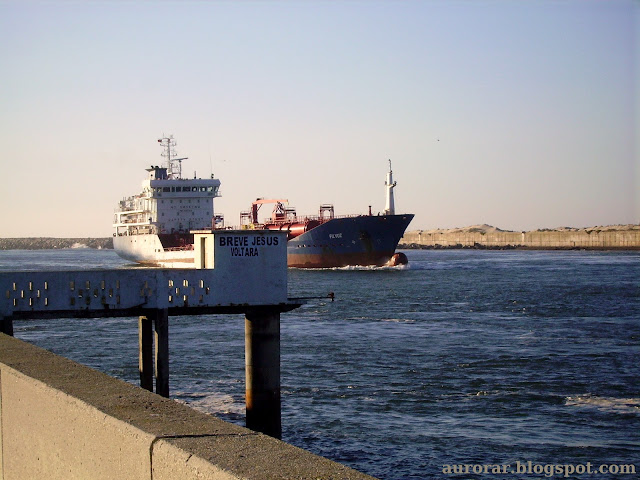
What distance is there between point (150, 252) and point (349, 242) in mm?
20968

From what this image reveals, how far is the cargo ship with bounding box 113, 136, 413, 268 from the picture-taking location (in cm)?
7450

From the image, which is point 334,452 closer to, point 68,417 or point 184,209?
point 68,417

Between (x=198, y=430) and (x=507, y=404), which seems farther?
(x=507, y=404)

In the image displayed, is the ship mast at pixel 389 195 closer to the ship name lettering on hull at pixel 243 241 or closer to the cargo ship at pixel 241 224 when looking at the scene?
the cargo ship at pixel 241 224

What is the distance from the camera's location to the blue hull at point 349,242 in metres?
73.8

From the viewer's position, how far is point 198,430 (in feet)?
11.6

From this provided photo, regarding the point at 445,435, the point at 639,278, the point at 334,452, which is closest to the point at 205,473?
the point at 334,452

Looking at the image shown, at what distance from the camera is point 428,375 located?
867 inches

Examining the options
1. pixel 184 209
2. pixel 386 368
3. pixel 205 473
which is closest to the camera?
pixel 205 473

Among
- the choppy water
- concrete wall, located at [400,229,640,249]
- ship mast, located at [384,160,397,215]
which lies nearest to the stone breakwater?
concrete wall, located at [400,229,640,249]

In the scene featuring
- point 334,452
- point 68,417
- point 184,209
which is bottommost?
point 334,452

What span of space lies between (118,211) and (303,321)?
67097 mm

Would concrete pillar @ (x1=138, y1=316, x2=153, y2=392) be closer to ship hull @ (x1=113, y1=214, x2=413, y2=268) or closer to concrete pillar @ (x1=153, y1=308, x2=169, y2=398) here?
concrete pillar @ (x1=153, y1=308, x2=169, y2=398)

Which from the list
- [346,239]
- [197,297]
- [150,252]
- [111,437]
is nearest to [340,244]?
[346,239]
